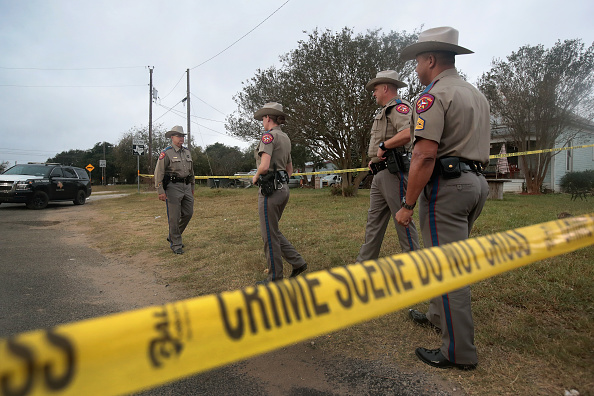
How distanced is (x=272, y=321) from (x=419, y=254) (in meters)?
0.65

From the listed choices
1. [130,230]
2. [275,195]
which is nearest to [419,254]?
[275,195]

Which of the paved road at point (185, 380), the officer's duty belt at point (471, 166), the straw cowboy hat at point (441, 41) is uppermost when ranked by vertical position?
the straw cowboy hat at point (441, 41)

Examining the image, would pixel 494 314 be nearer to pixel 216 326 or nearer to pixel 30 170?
pixel 216 326

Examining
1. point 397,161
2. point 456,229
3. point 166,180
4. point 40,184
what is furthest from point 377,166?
point 40,184

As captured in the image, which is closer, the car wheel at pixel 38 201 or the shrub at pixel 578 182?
the car wheel at pixel 38 201

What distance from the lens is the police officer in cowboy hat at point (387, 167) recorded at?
10.5ft

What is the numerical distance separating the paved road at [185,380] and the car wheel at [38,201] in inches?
280

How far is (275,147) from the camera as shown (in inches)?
158

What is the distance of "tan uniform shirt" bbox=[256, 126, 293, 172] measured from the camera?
153 inches

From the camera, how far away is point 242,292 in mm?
1060

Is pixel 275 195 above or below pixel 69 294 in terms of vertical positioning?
above

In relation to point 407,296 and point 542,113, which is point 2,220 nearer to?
point 407,296

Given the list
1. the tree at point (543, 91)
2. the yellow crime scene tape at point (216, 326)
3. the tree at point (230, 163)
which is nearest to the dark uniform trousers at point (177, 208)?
the yellow crime scene tape at point (216, 326)

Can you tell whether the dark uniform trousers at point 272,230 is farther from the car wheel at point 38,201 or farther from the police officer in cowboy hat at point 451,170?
the car wheel at point 38,201
